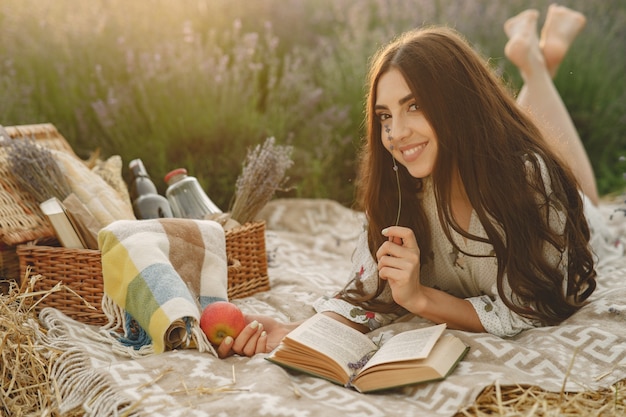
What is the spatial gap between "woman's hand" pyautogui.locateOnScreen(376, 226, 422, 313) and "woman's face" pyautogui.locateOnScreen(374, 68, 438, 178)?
8.6 inches

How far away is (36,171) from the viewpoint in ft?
8.82

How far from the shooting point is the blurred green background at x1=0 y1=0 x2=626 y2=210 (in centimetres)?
387

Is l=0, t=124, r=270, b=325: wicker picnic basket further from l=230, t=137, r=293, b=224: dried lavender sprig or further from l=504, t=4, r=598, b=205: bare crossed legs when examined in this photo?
l=504, t=4, r=598, b=205: bare crossed legs

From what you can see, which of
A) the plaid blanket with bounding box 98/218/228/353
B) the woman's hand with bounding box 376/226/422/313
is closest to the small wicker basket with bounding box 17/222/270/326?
the plaid blanket with bounding box 98/218/228/353

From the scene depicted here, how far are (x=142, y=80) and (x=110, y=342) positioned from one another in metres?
2.07

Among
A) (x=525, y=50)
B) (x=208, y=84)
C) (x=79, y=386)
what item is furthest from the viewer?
(x=208, y=84)

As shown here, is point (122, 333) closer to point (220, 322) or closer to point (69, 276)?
point (69, 276)

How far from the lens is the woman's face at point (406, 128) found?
2.14 metres

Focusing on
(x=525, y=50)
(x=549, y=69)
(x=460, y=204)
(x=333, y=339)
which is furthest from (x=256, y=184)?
(x=549, y=69)

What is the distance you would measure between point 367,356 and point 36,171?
145 cm

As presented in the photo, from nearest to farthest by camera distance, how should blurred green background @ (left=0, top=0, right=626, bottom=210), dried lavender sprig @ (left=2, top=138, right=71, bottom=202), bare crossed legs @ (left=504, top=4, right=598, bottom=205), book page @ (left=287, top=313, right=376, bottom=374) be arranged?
book page @ (left=287, top=313, right=376, bottom=374) → dried lavender sprig @ (left=2, top=138, right=71, bottom=202) → bare crossed legs @ (left=504, top=4, right=598, bottom=205) → blurred green background @ (left=0, top=0, right=626, bottom=210)

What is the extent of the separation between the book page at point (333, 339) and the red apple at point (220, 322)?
24 cm

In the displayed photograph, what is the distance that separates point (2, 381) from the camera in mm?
1995

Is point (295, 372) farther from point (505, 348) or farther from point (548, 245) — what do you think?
point (548, 245)
